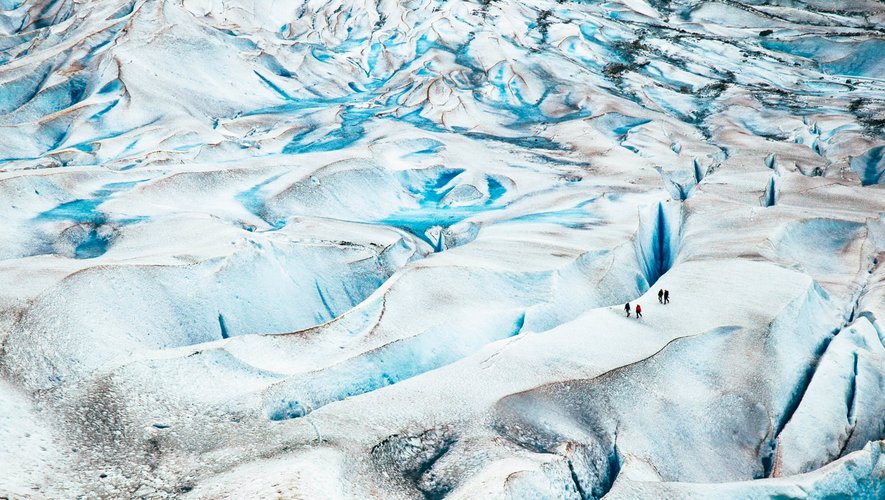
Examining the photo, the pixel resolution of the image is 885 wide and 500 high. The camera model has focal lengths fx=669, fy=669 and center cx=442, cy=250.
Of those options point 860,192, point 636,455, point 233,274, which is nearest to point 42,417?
point 233,274

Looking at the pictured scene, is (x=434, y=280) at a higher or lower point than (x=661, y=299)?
lower

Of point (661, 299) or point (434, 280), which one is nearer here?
point (661, 299)

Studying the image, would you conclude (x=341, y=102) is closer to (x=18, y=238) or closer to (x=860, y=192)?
(x=18, y=238)

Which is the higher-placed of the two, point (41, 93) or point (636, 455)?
point (636, 455)

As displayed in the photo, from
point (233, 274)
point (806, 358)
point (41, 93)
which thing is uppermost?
point (806, 358)

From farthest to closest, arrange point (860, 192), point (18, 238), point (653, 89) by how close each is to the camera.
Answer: point (653, 89)
point (860, 192)
point (18, 238)

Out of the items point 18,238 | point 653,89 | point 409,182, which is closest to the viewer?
point 18,238

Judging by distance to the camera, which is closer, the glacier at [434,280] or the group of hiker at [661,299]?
the glacier at [434,280]

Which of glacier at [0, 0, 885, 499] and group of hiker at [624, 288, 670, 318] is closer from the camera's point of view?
glacier at [0, 0, 885, 499]
